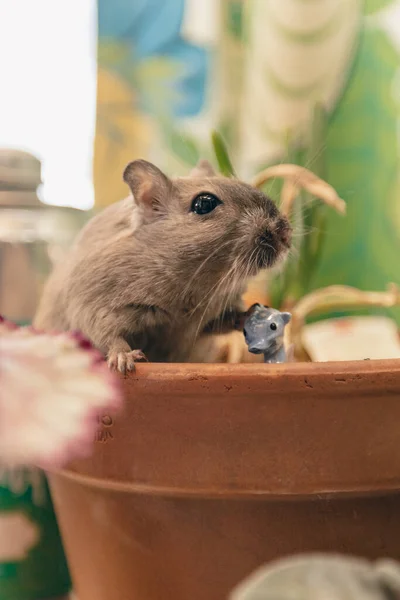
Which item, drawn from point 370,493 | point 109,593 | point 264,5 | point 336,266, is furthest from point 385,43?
point 109,593

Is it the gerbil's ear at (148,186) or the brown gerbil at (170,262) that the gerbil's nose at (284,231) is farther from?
the gerbil's ear at (148,186)

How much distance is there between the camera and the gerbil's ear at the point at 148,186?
2.30 feet

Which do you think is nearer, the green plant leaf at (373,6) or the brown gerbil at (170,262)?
the brown gerbil at (170,262)

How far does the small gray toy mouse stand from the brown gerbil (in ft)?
0.16

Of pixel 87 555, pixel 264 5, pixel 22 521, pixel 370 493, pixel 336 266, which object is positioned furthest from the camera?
pixel 336 266

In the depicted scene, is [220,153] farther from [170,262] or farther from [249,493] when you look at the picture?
[249,493]

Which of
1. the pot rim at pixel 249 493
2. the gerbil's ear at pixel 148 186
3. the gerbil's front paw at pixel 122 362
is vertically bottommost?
the pot rim at pixel 249 493

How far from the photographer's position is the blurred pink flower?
354 millimetres

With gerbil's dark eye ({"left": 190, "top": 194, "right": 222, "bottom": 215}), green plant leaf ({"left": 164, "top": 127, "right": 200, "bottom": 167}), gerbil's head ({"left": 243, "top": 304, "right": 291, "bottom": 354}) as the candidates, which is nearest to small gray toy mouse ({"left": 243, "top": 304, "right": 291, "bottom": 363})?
gerbil's head ({"left": 243, "top": 304, "right": 291, "bottom": 354})

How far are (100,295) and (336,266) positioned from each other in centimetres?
96

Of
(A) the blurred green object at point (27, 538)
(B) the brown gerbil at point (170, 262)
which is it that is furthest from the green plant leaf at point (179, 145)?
(A) the blurred green object at point (27, 538)

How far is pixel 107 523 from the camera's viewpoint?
0.60m

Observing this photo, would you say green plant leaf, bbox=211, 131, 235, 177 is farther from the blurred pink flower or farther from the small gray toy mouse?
the blurred pink flower

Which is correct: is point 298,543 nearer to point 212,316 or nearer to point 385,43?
point 212,316
